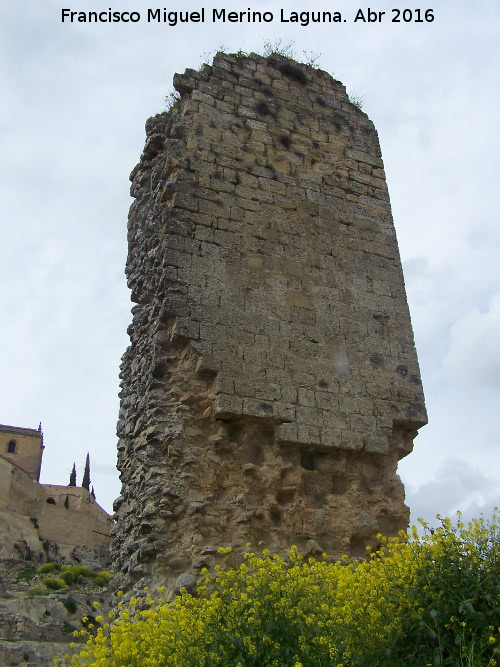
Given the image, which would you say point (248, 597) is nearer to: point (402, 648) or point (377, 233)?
point (402, 648)

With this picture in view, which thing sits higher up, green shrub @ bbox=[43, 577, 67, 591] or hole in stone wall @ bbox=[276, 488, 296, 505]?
hole in stone wall @ bbox=[276, 488, 296, 505]

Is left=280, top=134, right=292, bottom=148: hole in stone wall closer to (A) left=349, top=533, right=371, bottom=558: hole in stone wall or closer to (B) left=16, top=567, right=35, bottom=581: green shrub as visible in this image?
(A) left=349, top=533, right=371, bottom=558: hole in stone wall

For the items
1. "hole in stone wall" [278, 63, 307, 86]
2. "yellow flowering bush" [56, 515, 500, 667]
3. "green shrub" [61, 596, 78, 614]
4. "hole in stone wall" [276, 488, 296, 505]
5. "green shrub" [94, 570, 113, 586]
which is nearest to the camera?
"yellow flowering bush" [56, 515, 500, 667]

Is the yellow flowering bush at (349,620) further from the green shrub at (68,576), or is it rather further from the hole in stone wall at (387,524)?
the green shrub at (68,576)

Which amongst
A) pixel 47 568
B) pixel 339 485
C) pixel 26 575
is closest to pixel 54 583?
pixel 26 575

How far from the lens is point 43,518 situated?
114 feet

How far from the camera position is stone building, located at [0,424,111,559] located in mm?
31766

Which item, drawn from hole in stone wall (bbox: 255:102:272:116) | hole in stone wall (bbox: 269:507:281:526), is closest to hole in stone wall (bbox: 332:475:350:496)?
hole in stone wall (bbox: 269:507:281:526)

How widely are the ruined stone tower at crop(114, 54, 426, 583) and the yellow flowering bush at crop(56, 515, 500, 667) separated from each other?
1.06 m

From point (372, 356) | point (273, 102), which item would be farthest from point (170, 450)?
point (273, 102)

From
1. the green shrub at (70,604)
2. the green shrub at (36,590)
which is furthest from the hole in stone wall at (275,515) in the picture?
the green shrub at (36,590)

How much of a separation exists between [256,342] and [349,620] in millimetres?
2493

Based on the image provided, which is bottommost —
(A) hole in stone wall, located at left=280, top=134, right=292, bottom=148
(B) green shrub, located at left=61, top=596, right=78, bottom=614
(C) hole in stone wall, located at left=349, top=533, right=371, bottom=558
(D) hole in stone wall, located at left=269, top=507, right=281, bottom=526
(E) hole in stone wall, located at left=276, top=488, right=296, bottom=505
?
(B) green shrub, located at left=61, top=596, right=78, bottom=614

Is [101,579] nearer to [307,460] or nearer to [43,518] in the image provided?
[43,518]
